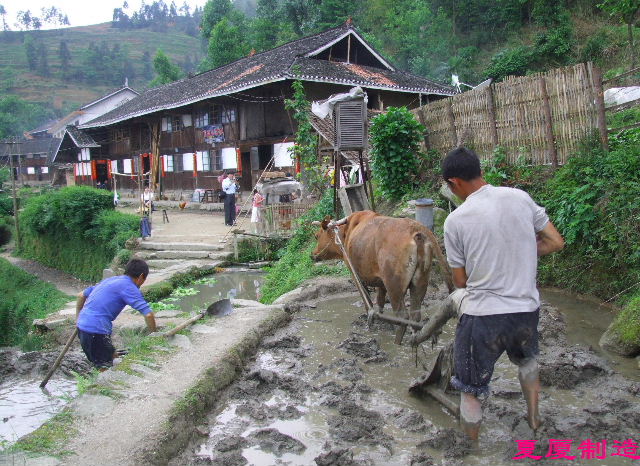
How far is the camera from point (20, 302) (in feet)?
46.4

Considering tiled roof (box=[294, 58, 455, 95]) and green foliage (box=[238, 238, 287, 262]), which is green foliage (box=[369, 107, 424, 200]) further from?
tiled roof (box=[294, 58, 455, 95])

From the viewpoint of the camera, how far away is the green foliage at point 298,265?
9.95 meters

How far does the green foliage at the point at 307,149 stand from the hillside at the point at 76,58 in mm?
84473

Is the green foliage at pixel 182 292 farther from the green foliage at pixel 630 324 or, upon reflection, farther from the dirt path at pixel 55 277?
the green foliage at pixel 630 324

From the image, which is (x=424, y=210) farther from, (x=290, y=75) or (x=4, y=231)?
(x=4, y=231)

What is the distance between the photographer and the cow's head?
25.6 feet

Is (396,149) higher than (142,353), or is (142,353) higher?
(396,149)

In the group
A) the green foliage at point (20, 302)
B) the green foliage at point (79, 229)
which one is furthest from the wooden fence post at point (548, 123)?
the green foliage at point (79, 229)

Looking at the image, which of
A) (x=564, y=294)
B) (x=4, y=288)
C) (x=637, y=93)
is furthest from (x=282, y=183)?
(x=564, y=294)

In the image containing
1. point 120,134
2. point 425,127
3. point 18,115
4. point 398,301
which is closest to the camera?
point 398,301

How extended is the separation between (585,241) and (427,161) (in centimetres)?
521

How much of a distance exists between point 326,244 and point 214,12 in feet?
132

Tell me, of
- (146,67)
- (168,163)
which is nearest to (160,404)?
(168,163)

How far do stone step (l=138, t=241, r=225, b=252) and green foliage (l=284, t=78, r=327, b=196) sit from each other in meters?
3.27
